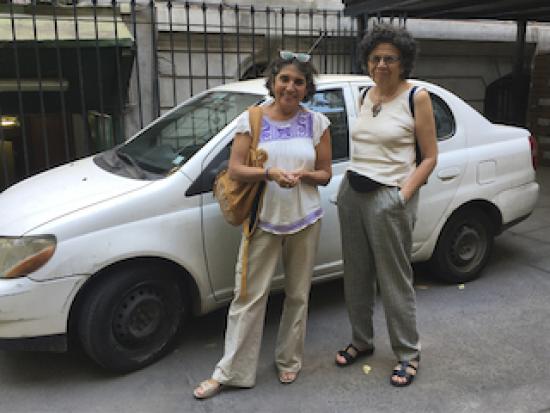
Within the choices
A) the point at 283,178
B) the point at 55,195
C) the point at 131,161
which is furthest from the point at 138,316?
the point at 283,178

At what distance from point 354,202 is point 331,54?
19.7 feet

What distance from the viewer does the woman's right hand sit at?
9.02 feet

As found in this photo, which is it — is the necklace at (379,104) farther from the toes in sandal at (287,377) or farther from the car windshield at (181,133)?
the toes in sandal at (287,377)

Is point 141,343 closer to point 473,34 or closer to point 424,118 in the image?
point 424,118

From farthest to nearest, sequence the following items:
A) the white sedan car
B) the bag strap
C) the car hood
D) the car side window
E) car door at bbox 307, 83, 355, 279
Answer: the car side window, car door at bbox 307, 83, 355, 279, the car hood, the white sedan car, the bag strap

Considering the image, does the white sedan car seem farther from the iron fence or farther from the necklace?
the iron fence

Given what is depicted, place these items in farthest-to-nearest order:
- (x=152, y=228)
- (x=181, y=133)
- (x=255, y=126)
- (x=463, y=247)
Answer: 1. (x=463, y=247)
2. (x=181, y=133)
3. (x=152, y=228)
4. (x=255, y=126)

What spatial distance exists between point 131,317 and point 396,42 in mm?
2095

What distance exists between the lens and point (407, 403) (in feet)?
9.87

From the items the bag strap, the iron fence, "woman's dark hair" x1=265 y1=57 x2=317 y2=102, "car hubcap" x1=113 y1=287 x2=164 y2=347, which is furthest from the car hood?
the iron fence

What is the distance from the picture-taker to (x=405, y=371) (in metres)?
3.19

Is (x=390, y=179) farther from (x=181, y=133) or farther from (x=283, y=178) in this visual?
(x=181, y=133)

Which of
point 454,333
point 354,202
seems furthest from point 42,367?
point 454,333

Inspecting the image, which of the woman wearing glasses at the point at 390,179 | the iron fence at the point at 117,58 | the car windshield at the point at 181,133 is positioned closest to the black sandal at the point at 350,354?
the woman wearing glasses at the point at 390,179
